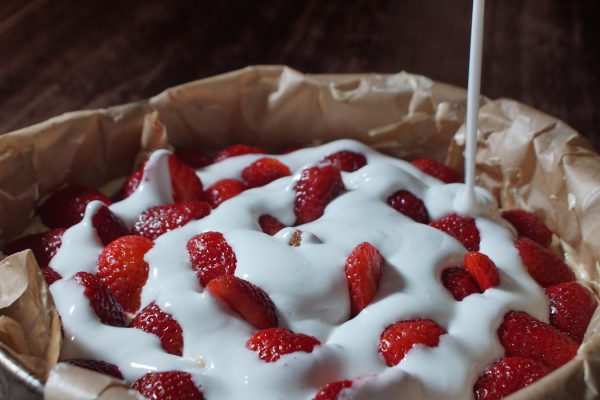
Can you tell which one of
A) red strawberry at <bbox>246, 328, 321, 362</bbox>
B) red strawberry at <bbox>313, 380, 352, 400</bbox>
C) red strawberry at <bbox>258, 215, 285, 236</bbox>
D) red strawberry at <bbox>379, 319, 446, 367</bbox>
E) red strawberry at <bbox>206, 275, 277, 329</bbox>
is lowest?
red strawberry at <bbox>379, 319, 446, 367</bbox>

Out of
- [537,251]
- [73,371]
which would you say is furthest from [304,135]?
[73,371]

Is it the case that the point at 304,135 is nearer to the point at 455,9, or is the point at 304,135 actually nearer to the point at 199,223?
the point at 199,223

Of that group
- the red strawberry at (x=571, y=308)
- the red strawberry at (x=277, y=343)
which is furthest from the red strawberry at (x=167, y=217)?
the red strawberry at (x=571, y=308)

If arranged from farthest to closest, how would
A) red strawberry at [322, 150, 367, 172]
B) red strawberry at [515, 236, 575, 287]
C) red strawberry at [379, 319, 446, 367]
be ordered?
red strawberry at [322, 150, 367, 172]
red strawberry at [515, 236, 575, 287]
red strawberry at [379, 319, 446, 367]

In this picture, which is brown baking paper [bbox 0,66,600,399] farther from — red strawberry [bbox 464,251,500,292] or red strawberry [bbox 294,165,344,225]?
red strawberry [bbox 294,165,344,225]

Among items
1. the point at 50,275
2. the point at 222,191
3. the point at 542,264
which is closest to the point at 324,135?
the point at 222,191

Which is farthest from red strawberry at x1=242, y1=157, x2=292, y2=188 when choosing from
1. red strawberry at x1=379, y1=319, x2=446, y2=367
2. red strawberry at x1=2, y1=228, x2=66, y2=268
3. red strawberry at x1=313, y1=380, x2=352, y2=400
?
red strawberry at x1=313, y1=380, x2=352, y2=400

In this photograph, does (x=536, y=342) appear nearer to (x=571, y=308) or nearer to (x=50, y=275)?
(x=571, y=308)
